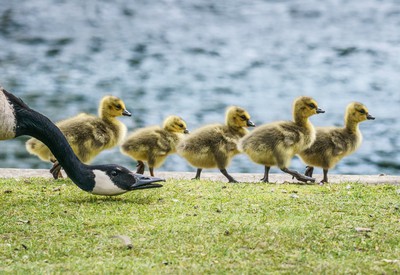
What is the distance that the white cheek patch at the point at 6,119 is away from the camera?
5883mm

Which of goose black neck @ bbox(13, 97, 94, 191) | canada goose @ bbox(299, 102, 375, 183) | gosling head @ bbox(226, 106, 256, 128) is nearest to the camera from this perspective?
goose black neck @ bbox(13, 97, 94, 191)

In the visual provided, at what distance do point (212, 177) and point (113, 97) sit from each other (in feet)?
4.48

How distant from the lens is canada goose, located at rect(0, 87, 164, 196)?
584 centimetres

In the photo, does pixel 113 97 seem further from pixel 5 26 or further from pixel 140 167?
pixel 5 26

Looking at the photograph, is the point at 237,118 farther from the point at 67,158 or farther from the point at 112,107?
the point at 67,158

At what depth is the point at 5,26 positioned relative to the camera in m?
26.7

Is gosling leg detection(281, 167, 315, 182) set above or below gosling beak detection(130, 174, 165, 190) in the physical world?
above

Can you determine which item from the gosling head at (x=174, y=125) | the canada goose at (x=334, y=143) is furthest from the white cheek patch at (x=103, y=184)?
→ the canada goose at (x=334, y=143)

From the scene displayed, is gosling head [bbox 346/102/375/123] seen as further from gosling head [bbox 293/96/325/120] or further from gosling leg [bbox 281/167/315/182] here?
gosling leg [bbox 281/167/315/182]

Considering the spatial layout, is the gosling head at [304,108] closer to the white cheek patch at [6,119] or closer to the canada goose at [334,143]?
the canada goose at [334,143]

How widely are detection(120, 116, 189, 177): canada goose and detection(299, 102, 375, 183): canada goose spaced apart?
128 centimetres

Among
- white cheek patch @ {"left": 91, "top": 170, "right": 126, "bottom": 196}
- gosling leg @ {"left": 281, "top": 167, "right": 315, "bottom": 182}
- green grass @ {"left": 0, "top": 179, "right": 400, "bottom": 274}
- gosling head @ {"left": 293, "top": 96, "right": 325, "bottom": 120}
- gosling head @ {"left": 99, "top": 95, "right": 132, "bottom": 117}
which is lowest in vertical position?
green grass @ {"left": 0, "top": 179, "right": 400, "bottom": 274}

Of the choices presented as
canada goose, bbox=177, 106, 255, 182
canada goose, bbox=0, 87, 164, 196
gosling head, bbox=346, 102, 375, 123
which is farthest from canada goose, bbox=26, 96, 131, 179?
gosling head, bbox=346, 102, 375, 123

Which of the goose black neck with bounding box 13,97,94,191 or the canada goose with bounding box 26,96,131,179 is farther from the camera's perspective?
the canada goose with bounding box 26,96,131,179
